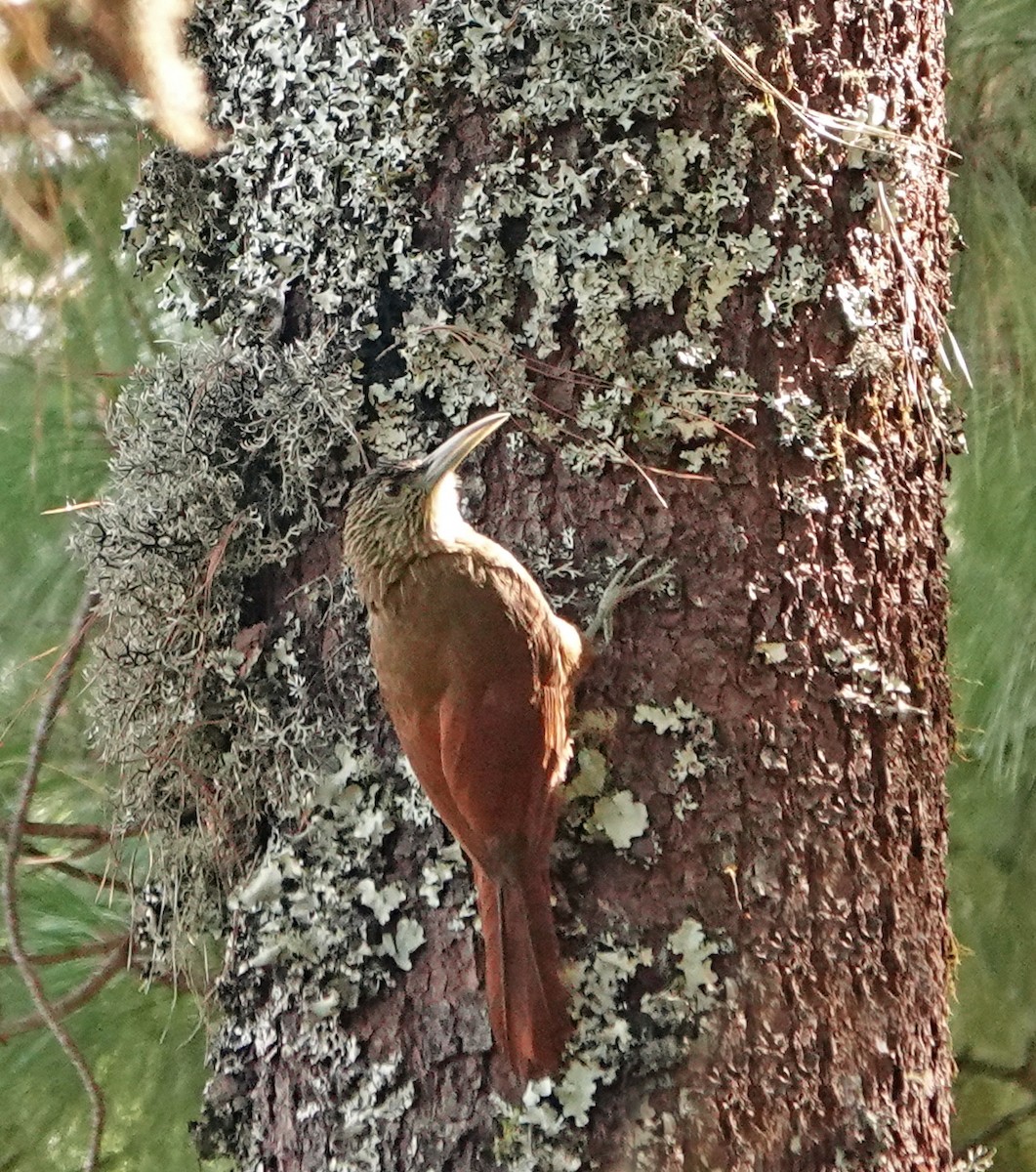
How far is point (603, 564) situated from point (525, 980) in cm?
44

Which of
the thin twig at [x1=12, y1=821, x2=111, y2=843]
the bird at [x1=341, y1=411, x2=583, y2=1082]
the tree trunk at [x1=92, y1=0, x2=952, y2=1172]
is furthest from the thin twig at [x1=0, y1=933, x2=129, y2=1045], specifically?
the bird at [x1=341, y1=411, x2=583, y2=1082]

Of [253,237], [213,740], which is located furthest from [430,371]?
[213,740]

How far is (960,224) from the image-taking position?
8.50 ft

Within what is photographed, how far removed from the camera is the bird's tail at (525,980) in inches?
56.9

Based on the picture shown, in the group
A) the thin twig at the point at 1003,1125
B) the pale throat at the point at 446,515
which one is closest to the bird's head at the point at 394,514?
the pale throat at the point at 446,515

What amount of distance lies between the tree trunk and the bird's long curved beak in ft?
0.22

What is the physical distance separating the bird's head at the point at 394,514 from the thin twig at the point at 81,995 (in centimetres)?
90

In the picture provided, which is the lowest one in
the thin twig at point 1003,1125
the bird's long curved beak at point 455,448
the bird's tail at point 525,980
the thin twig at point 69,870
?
the thin twig at point 1003,1125

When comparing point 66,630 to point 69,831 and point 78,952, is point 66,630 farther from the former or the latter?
point 78,952

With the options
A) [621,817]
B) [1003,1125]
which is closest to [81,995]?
[621,817]

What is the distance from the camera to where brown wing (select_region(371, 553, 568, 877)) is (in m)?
1.52

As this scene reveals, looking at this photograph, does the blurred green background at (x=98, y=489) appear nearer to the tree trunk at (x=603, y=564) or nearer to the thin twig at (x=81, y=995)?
the thin twig at (x=81, y=995)

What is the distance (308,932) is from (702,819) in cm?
44

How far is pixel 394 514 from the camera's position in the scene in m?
1.61
